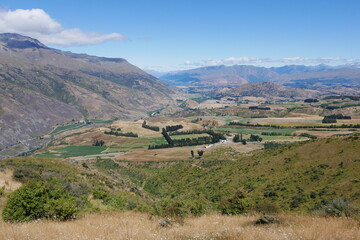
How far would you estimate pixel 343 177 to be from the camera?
44.1 m

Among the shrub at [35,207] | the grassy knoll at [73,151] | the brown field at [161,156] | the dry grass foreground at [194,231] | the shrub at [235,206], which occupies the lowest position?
the grassy knoll at [73,151]

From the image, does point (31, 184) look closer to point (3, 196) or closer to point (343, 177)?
point (3, 196)

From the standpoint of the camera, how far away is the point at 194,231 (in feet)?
39.2

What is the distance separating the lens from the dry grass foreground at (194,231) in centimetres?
1073

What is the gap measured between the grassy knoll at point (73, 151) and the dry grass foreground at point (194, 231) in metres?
158

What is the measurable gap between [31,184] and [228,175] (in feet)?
181

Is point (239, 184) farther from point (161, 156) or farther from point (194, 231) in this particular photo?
point (161, 156)

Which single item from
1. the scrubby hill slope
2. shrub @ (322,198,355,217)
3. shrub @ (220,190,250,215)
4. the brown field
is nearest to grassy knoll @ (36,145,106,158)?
the brown field

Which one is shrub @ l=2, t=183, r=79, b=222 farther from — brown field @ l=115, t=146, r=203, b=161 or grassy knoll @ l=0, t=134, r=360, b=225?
brown field @ l=115, t=146, r=203, b=161

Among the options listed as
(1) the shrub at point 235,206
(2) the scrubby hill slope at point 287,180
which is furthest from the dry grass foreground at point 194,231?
(2) the scrubby hill slope at point 287,180

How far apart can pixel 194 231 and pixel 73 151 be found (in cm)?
17719

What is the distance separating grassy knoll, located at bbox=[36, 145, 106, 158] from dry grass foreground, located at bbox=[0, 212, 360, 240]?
158 m

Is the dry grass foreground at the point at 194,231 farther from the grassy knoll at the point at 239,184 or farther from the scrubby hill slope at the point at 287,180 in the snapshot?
the scrubby hill slope at the point at 287,180

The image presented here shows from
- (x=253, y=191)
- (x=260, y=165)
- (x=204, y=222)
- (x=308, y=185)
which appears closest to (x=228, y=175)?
(x=260, y=165)
